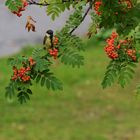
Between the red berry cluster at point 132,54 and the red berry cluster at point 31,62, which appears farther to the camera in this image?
the red berry cluster at point 132,54

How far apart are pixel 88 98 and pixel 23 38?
20.5 feet

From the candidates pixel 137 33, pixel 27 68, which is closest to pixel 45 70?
pixel 27 68

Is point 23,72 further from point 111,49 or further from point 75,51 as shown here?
point 111,49

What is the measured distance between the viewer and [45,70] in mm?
4227

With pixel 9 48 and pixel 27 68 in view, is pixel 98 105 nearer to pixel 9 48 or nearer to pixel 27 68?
pixel 9 48

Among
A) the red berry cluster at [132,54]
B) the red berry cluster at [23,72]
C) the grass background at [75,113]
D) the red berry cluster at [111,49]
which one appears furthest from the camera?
the grass background at [75,113]

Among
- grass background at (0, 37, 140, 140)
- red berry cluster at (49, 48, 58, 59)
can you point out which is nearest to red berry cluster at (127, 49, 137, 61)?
red berry cluster at (49, 48, 58, 59)

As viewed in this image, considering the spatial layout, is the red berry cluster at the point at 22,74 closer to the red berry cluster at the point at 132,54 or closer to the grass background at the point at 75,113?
the red berry cluster at the point at 132,54

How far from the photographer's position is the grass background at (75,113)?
451 inches

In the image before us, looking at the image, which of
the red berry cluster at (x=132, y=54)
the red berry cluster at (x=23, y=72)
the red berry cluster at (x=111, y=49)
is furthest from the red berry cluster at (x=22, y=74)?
the red berry cluster at (x=132, y=54)

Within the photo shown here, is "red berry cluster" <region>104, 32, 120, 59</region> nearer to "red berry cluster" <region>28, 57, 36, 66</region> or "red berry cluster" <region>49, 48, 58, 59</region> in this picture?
"red berry cluster" <region>49, 48, 58, 59</region>

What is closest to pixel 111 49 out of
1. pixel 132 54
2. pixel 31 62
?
pixel 132 54

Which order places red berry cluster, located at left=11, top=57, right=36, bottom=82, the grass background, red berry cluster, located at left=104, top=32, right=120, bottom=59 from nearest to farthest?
1. red berry cluster, located at left=11, top=57, right=36, bottom=82
2. red berry cluster, located at left=104, top=32, right=120, bottom=59
3. the grass background

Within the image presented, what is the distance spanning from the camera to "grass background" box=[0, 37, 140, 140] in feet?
37.6
